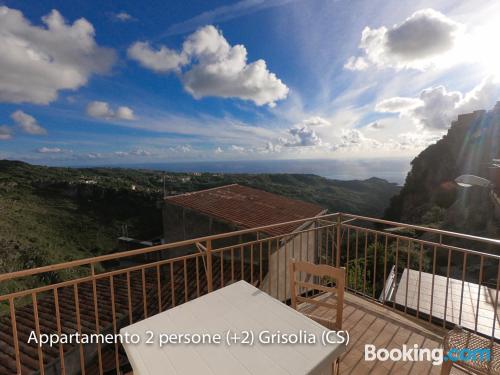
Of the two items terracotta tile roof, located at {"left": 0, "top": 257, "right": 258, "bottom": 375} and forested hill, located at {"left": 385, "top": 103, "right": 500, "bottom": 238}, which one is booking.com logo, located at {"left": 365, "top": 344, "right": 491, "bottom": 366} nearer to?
terracotta tile roof, located at {"left": 0, "top": 257, "right": 258, "bottom": 375}

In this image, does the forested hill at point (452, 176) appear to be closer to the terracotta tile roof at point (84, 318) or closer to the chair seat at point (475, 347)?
the terracotta tile roof at point (84, 318)

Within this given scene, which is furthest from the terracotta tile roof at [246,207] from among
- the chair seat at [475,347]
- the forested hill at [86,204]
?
the forested hill at [86,204]

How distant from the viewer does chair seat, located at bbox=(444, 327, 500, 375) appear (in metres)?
1.55

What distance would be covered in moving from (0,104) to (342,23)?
130 ft

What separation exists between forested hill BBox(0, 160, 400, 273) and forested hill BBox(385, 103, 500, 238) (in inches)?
218

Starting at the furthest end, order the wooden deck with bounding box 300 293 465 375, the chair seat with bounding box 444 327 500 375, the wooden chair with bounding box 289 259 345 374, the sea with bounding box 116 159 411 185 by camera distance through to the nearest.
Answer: the sea with bounding box 116 159 411 185 → the wooden deck with bounding box 300 293 465 375 → the wooden chair with bounding box 289 259 345 374 → the chair seat with bounding box 444 327 500 375

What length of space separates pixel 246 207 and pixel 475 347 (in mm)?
9461

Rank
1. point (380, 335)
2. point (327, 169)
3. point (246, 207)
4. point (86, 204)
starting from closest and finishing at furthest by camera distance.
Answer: point (380, 335) → point (246, 207) → point (86, 204) → point (327, 169)

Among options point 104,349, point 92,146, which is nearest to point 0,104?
point 92,146

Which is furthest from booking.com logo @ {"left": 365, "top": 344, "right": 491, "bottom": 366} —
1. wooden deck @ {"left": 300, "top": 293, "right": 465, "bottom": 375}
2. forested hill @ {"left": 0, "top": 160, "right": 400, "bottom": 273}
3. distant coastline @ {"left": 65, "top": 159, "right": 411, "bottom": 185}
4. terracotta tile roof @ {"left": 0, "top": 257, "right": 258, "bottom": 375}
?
distant coastline @ {"left": 65, "top": 159, "right": 411, "bottom": 185}

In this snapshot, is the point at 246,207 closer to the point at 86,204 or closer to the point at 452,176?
the point at 452,176

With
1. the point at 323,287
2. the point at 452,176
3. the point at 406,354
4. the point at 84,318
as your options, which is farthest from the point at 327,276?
the point at 452,176

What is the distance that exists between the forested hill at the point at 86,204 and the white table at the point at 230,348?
78.8 ft

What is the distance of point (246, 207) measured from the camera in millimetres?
11008
